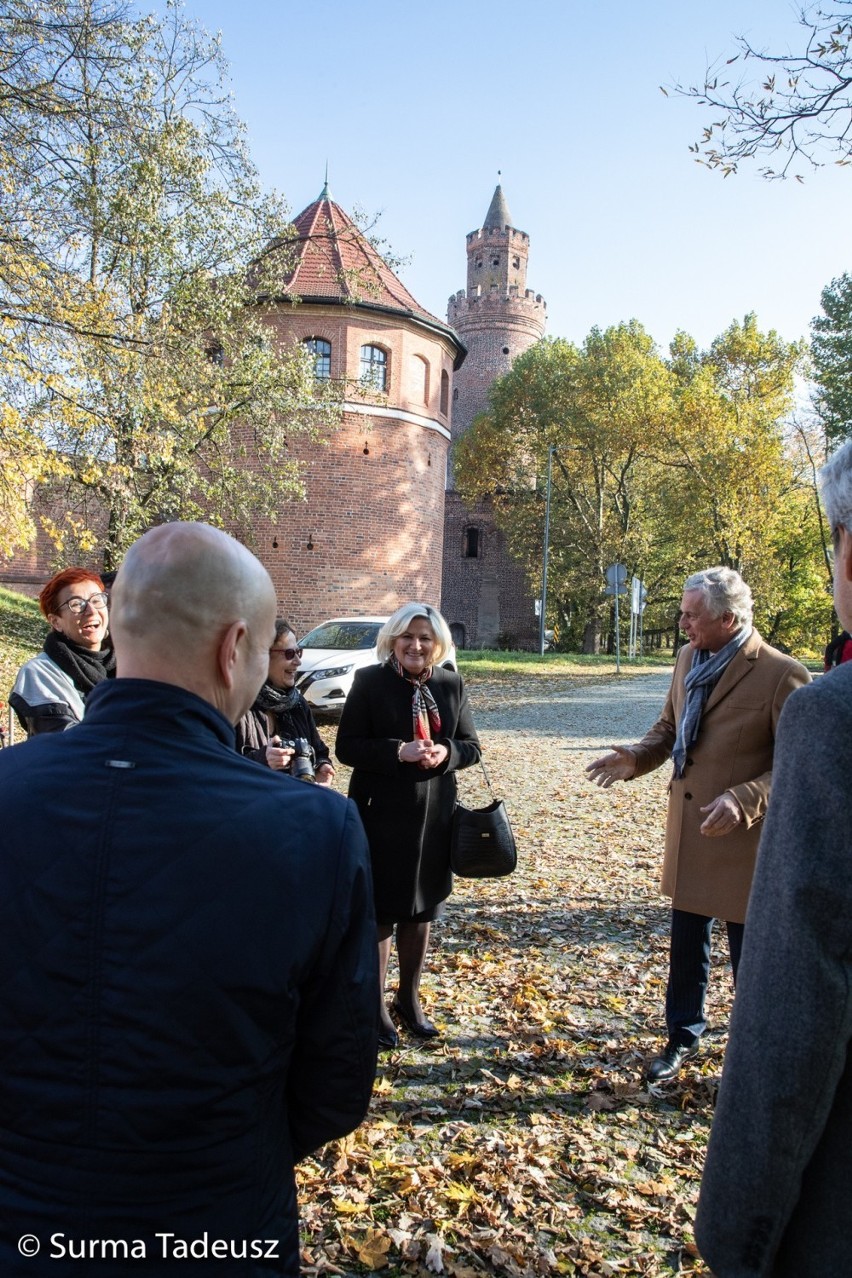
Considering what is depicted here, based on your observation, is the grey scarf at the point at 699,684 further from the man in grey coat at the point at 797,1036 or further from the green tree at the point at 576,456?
the green tree at the point at 576,456

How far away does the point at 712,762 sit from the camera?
3836 mm

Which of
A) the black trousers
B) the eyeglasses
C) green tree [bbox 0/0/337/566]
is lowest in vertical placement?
the black trousers

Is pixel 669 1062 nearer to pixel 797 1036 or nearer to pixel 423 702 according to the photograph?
pixel 423 702

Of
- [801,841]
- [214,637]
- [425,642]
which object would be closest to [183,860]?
[214,637]

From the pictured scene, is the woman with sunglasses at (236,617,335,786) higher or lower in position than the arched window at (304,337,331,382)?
lower

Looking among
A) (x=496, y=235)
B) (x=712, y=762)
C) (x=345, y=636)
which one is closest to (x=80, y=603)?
(x=712, y=762)

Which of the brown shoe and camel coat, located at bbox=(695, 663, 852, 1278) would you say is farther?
the brown shoe

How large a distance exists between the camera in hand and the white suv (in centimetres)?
786

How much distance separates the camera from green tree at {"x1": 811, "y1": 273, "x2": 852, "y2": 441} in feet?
93.9

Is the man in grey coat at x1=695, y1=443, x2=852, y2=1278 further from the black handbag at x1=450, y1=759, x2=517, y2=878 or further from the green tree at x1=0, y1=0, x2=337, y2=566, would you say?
the green tree at x1=0, y1=0, x2=337, y2=566

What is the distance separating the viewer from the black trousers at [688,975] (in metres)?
3.94

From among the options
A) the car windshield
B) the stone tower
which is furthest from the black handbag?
the stone tower

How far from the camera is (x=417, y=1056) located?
4246mm

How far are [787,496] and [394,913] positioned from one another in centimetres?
3726
